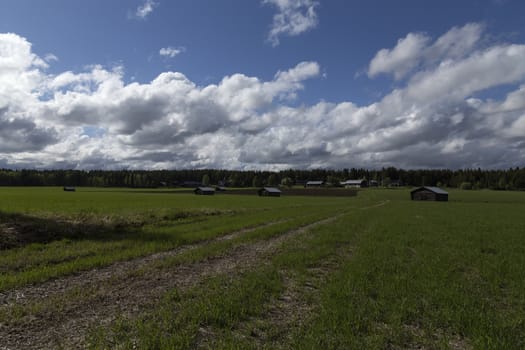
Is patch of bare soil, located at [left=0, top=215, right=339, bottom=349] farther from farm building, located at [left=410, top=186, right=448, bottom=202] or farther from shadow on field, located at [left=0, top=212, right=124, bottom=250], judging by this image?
farm building, located at [left=410, top=186, right=448, bottom=202]

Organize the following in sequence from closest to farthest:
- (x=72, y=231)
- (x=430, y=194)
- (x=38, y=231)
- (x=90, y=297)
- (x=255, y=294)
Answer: (x=90, y=297) → (x=255, y=294) → (x=38, y=231) → (x=72, y=231) → (x=430, y=194)

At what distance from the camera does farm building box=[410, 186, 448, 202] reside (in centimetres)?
8775

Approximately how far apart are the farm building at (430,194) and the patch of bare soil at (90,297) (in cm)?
9267

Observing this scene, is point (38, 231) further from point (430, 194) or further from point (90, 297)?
point (430, 194)

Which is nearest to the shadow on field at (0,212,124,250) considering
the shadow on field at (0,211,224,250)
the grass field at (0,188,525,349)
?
the shadow on field at (0,211,224,250)

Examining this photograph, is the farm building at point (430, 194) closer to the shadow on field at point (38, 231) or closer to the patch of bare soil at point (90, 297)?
the patch of bare soil at point (90, 297)

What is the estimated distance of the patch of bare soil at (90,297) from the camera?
6004 mm

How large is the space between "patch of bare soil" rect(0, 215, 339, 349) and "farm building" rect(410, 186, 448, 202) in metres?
92.7

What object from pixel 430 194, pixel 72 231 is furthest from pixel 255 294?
pixel 430 194

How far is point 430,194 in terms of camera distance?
3558 inches

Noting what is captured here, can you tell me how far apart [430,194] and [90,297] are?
100987 mm

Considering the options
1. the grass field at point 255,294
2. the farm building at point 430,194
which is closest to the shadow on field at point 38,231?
the grass field at point 255,294

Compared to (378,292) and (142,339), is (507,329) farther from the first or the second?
(142,339)

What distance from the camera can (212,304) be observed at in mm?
7578
